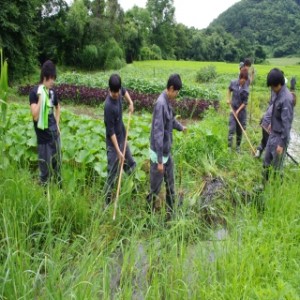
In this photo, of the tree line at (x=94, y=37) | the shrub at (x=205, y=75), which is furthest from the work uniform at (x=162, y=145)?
the shrub at (x=205, y=75)

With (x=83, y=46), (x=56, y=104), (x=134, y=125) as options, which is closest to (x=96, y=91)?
(x=134, y=125)

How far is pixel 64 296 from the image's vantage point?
7.66 feet

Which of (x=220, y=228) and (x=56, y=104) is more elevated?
(x=56, y=104)

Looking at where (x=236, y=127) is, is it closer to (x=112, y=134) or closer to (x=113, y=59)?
(x=112, y=134)

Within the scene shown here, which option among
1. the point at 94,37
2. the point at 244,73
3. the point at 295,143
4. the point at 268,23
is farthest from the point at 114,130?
the point at 268,23

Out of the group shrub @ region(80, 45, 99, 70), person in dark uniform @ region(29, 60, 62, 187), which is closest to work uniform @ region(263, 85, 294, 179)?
person in dark uniform @ region(29, 60, 62, 187)

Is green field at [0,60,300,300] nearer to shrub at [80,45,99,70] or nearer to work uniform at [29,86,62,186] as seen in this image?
work uniform at [29,86,62,186]

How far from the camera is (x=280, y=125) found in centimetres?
452

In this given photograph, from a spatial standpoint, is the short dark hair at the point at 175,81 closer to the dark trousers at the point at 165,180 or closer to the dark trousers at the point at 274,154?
the dark trousers at the point at 165,180

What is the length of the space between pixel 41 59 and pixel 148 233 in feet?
98.1

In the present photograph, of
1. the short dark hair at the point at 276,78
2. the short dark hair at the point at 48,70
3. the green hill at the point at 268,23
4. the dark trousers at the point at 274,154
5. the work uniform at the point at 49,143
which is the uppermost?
the green hill at the point at 268,23

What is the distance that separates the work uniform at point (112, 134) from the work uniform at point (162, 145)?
0.47m

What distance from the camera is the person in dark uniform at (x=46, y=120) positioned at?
3848 mm

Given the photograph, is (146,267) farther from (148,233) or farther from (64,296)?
(64,296)
